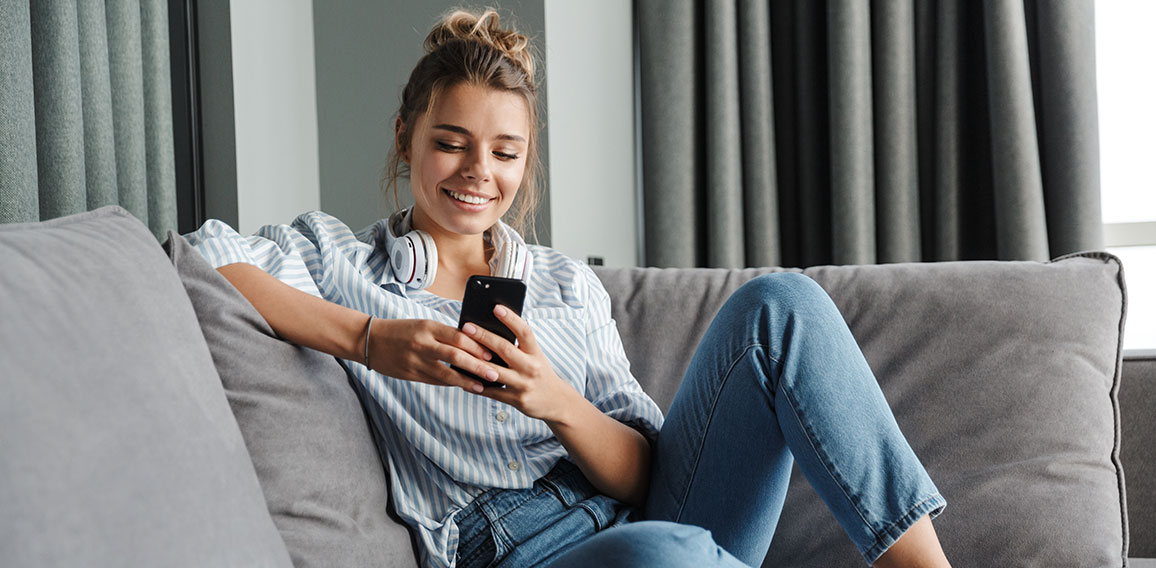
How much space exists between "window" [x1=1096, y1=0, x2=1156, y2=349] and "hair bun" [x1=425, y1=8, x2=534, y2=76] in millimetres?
1804

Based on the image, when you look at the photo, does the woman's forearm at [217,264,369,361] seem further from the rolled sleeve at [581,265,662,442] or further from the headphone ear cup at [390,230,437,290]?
the rolled sleeve at [581,265,662,442]

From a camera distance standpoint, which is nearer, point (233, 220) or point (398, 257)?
point (398, 257)

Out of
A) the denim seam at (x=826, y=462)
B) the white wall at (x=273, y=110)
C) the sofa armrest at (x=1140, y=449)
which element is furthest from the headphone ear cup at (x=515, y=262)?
the sofa armrest at (x=1140, y=449)

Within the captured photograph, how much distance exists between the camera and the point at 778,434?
1.04m

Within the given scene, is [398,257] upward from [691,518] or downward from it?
upward

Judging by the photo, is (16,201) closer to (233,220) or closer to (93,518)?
(233,220)

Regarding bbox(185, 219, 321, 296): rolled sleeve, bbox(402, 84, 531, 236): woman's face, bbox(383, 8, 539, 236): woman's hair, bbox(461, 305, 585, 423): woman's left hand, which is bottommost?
bbox(461, 305, 585, 423): woman's left hand

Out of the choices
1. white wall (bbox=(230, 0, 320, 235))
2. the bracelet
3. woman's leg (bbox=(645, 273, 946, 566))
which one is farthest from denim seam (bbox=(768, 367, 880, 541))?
white wall (bbox=(230, 0, 320, 235))

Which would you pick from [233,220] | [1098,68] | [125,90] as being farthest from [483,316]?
[1098,68]

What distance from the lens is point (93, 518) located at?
0.58 meters

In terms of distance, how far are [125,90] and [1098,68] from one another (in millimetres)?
2334

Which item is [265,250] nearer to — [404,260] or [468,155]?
[404,260]

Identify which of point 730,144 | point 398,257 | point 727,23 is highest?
point 727,23

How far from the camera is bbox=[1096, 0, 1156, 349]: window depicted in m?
2.39
